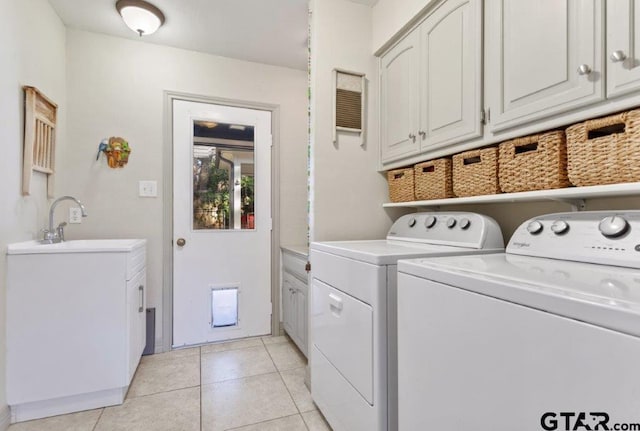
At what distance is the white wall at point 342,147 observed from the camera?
6.40 feet

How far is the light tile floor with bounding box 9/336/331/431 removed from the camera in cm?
169

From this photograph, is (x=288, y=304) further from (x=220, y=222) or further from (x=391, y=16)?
(x=391, y=16)

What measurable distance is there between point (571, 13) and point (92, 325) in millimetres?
2600

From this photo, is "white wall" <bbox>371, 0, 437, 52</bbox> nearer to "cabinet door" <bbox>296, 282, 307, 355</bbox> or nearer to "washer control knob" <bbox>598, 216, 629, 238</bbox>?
"washer control knob" <bbox>598, 216, 629, 238</bbox>

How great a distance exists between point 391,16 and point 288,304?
224cm

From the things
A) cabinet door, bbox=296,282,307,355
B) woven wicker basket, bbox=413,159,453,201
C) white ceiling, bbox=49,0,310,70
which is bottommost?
cabinet door, bbox=296,282,307,355

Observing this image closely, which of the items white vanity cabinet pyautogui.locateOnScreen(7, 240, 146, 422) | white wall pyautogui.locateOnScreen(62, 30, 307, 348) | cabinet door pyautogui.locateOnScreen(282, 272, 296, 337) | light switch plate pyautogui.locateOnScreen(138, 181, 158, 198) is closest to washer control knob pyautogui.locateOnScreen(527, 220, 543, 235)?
cabinet door pyautogui.locateOnScreen(282, 272, 296, 337)

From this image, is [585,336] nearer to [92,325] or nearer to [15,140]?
[92,325]

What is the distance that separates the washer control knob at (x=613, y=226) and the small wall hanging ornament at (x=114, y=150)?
291cm

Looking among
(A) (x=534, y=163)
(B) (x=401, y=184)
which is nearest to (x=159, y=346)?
(B) (x=401, y=184)

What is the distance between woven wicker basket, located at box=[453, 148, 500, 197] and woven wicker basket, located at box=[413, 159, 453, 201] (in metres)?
0.05

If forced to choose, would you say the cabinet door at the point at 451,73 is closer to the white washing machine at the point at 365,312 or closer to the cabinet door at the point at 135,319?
the white washing machine at the point at 365,312

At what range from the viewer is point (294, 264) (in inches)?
101

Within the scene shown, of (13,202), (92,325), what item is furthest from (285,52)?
(92,325)
